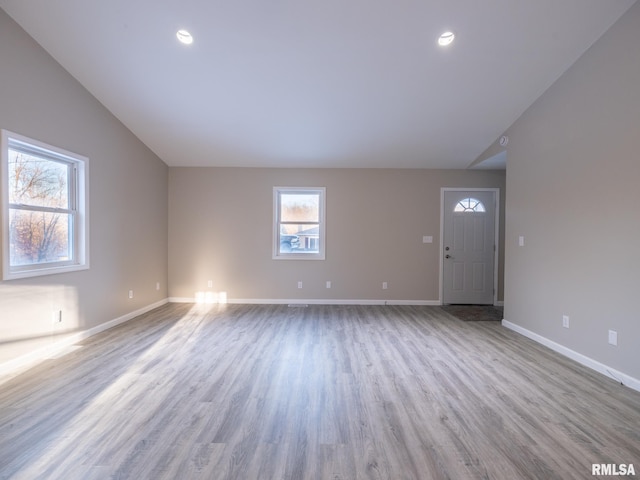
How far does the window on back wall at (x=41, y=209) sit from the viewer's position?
2832 millimetres

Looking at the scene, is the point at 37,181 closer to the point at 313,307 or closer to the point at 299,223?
the point at 299,223

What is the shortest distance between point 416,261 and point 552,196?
8.09 ft

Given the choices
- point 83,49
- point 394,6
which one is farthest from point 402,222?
point 83,49

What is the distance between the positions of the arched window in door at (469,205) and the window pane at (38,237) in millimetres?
5942

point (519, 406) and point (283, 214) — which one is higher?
point (283, 214)

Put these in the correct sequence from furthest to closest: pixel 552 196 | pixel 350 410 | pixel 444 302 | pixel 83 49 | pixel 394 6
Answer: pixel 444 302 < pixel 552 196 < pixel 83 49 < pixel 394 6 < pixel 350 410

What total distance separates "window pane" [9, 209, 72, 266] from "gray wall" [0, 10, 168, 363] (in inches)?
9.5

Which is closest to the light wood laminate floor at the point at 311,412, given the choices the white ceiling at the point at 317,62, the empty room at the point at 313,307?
the empty room at the point at 313,307

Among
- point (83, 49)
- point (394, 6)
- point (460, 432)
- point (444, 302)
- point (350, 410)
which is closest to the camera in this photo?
point (460, 432)

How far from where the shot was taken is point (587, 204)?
304 cm

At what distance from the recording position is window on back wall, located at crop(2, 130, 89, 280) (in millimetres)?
2832

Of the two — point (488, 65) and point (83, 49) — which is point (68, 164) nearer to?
point (83, 49)

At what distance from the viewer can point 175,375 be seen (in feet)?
8.82

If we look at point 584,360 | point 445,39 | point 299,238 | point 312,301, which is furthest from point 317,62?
point 584,360
